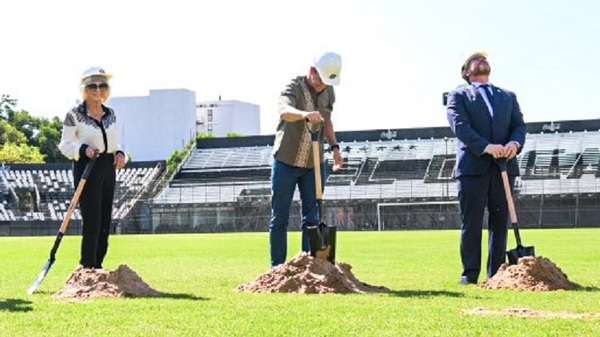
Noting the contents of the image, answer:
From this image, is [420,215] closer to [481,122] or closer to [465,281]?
[481,122]

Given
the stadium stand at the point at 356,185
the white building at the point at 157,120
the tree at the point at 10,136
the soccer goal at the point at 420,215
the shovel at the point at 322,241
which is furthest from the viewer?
the white building at the point at 157,120

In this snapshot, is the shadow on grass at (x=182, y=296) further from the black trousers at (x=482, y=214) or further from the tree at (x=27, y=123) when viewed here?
the tree at (x=27, y=123)

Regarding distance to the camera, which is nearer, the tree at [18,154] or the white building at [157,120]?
the tree at [18,154]

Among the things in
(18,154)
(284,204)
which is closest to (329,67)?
(284,204)

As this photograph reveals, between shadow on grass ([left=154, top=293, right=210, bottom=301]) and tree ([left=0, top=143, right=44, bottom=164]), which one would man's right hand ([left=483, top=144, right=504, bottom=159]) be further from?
tree ([left=0, top=143, right=44, bottom=164])

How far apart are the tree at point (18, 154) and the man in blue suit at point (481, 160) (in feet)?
305

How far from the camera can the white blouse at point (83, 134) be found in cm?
922

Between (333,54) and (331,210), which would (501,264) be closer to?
(333,54)

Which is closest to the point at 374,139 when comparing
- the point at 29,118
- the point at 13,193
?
the point at 13,193

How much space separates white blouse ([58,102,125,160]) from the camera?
363 inches

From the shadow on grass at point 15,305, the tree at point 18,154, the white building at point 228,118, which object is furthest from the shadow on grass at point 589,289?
the white building at point 228,118

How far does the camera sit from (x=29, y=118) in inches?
4882

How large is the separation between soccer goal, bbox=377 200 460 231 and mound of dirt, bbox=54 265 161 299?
51.6 metres

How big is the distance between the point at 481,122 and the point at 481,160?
0.35 meters
